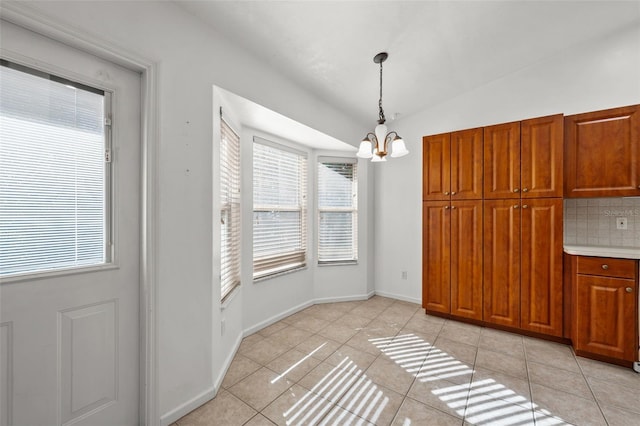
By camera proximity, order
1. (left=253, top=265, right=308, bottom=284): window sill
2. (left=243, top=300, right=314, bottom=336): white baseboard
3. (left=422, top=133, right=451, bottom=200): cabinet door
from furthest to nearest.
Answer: (left=422, top=133, right=451, bottom=200): cabinet door
(left=253, top=265, right=308, bottom=284): window sill
(left=243, top=300, right=314, bottom=336): white baseboard

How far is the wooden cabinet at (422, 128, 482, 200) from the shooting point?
2879mm

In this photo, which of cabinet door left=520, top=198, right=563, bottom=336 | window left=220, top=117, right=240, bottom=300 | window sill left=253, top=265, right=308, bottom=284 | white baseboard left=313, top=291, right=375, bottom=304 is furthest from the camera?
white baseboard left=313, top=291, right=375, bottom=304

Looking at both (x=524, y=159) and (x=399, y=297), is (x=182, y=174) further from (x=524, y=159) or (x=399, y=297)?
(x=399, y=297)

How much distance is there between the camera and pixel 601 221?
2615mm

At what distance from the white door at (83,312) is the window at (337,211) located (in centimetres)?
251

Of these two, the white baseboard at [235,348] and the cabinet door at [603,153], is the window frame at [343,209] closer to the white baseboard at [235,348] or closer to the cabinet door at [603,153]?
the white baseboard at [235,348]

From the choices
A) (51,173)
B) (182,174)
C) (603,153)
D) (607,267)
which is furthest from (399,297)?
(51,173)

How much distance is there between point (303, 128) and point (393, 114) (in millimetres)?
1586

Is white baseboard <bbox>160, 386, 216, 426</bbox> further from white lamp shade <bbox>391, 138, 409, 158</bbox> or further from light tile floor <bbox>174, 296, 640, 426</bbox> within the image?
white lamp shade <bbox>391, 138, 409, 158</bbox>

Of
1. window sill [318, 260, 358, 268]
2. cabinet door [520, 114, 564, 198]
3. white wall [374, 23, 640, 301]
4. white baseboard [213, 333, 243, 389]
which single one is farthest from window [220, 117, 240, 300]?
cabinet door [520, 114, 564, 198]

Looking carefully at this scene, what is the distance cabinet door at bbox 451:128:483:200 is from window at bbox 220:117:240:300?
251cm

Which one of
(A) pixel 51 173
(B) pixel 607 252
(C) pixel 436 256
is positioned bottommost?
(C) pixel 436 256

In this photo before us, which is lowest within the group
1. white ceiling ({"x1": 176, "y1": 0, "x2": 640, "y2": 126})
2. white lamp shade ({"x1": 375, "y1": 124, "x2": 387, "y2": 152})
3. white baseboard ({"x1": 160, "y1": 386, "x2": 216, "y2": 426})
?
white baseboard ({"x1": 160, "y1": 386, "x2": 216, "y2": 426})

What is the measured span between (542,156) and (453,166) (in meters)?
0.81
